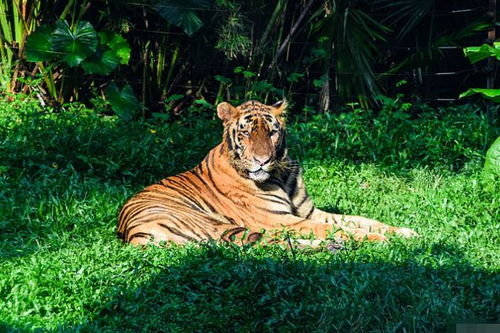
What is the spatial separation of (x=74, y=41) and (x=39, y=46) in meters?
0.35

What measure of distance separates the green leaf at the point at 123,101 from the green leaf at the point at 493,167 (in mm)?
3632

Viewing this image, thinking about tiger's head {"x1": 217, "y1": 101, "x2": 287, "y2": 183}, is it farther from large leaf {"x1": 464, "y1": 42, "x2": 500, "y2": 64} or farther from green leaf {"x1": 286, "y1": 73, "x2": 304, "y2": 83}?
green leaf {"x1": 286, "y1": 73, "x2": 304, "y2": 83}

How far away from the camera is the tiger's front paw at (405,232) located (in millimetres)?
5441

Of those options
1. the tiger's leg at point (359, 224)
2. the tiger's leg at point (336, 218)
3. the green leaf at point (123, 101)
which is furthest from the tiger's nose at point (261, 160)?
the green leaf at point (123, 101)

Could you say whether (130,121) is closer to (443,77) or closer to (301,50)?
(301,50)

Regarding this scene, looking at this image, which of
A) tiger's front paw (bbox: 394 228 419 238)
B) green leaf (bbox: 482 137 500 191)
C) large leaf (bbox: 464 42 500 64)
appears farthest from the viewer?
green leaf (bbox: 482 137 500 191)

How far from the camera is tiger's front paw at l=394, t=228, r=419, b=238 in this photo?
5.44m

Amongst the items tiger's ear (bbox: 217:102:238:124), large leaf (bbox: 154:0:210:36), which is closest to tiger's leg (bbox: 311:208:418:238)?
tiger's ear (bbox: 217:102:238:124)

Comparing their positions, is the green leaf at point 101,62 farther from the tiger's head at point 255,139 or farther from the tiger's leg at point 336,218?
the tiger's leg at point 336,218

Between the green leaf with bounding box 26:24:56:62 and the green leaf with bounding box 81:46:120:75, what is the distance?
0.35 meters

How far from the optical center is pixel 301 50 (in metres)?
9.68

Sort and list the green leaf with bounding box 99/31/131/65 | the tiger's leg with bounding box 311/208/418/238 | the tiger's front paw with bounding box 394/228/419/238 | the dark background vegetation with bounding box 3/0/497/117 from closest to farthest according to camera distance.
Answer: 1. the tiger's front paw with bounding box 394/228/419/238
2. the tiger's leg with bounding box 311/208/418/238
3. the green leaf with bounding box 99/31/131/65
4. the dark background vegetation with bounding box 3/0/497/117

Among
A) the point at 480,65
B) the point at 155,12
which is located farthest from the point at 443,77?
the point at 155,12

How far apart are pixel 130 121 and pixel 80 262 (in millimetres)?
3912
